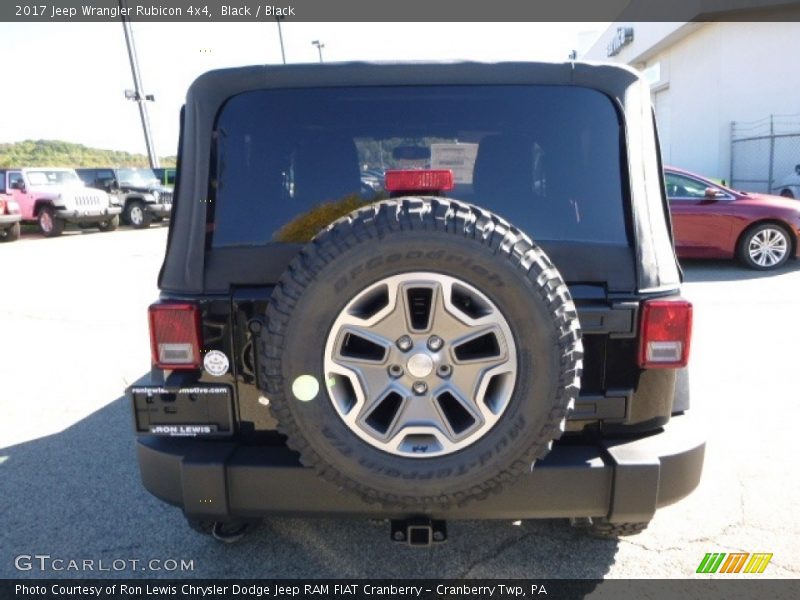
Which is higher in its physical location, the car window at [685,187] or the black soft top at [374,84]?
the black soft top at [374,84]

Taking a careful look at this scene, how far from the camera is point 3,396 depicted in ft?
15.9

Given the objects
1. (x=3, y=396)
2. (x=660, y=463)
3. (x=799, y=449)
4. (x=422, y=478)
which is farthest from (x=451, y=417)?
(x=3, y=396)

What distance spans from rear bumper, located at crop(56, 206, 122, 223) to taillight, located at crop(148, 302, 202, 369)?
57.6ft

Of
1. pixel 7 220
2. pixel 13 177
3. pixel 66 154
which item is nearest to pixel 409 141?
pixel 7 220

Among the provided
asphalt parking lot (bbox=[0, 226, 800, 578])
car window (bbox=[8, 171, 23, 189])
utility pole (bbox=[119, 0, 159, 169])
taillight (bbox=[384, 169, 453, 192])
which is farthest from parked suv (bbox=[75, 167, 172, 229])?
taillight (bbox=[384, 169, 453, 192])

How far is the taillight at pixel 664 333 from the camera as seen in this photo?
2.14m

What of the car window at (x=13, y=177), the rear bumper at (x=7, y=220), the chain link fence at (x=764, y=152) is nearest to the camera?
the rear bumper at (x=7, y=220)

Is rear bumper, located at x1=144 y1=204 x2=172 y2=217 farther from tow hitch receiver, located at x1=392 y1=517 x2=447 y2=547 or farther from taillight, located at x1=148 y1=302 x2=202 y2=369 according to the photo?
tow hitch receiver, located at x1=392 y1=517 x2=447 y2=547

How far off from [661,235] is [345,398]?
1.32 meters

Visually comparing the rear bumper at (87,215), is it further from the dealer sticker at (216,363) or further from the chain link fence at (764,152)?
the chain link fence at (764,152)

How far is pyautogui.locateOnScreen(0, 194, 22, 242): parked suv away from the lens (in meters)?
15.9

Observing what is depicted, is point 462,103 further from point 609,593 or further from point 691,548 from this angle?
point 691,548

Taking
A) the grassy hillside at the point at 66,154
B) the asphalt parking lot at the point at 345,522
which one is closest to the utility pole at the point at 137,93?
the asphalt parking lot at the point at 345,522

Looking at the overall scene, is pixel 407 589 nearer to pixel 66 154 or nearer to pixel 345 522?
pixel 345 522
